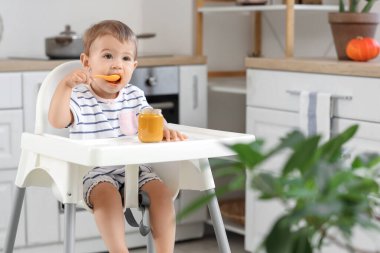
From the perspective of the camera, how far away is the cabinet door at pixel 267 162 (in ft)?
10.7

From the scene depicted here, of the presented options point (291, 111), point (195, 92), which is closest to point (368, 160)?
point (291, 111)

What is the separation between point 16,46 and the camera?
3645 millimetres

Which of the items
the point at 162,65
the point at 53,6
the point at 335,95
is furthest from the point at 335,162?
the point at 53,6

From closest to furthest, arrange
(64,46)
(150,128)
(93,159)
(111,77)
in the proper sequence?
(93,159) < (150,128) < (111,77) < (64,46)

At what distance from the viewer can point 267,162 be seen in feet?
11.0

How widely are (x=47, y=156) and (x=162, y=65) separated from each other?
146 centimetres

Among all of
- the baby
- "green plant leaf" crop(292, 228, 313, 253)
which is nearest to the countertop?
the baby

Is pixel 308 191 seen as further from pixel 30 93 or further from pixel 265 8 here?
pixel 265 8

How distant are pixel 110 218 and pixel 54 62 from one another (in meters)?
1.30

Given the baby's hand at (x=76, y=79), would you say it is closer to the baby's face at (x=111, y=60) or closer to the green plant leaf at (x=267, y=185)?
the baby's face at (x=111, y=60)

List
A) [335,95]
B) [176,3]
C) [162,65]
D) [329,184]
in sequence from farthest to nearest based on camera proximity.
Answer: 1. [176,3]
2. [162,65]
3. [335,95]
4. [329,184]

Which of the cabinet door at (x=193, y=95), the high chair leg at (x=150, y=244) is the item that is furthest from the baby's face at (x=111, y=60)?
the cabinet door at (x=193, y=95)

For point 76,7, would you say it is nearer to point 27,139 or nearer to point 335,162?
point 27,139

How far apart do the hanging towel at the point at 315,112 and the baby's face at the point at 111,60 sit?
912 mm
